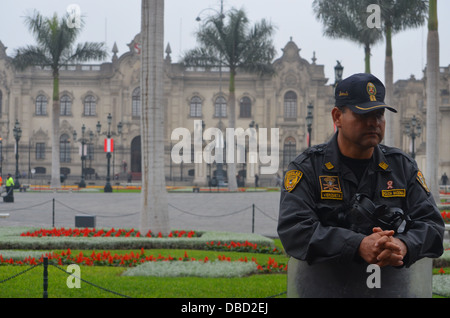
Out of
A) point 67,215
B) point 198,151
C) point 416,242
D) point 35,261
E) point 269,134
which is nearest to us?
point 416,242

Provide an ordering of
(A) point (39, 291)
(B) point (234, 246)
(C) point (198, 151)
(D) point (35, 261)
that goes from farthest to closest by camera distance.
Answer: (C) point (198, 151) → (B) point (234, 246) → (D) point (35, 261) → (A) point (39, 291)

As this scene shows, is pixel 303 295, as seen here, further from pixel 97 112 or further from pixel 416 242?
pixel 97 112

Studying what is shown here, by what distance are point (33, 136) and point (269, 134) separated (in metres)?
23.8

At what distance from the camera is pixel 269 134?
180 ft

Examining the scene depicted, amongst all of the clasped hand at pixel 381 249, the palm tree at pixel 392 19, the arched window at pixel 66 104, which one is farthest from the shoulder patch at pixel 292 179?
the arched window at pixel 66 104

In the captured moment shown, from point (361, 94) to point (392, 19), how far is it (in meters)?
22.0

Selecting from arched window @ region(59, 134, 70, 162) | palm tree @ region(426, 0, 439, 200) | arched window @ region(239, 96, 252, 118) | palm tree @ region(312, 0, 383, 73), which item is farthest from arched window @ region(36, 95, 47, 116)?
palm tree @ region(426, 0, 439, 200)

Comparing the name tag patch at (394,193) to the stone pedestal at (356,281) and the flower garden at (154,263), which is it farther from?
the flower garden at (154,263)

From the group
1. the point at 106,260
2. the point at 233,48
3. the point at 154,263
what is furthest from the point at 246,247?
the point at 233,48

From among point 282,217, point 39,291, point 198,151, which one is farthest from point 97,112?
point 282,217

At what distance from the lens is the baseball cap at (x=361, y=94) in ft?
8.01

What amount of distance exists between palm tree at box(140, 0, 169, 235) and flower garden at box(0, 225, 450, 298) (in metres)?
1.12

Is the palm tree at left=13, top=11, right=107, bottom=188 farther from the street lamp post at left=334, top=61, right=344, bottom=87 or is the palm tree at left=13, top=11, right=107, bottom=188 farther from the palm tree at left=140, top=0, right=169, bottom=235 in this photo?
the palm tree at left=140, top=0, right=169, bottom=235

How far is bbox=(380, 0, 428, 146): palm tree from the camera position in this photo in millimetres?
21844
